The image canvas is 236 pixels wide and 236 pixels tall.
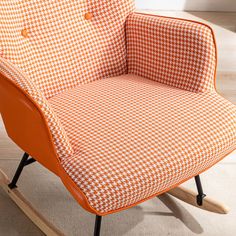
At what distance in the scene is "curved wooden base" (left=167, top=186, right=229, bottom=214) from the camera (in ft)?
4.61

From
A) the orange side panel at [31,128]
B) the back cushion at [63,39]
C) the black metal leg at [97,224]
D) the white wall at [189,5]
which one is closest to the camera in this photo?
the orange side panel at [31,128]

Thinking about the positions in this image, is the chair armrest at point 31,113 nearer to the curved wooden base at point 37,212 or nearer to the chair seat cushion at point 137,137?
the chair seat cushion at point 137,137

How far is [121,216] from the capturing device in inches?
57.3

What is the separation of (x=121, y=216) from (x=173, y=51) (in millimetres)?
542

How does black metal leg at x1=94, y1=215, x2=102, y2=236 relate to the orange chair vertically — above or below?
below

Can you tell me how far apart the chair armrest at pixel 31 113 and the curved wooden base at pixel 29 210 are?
0.27m

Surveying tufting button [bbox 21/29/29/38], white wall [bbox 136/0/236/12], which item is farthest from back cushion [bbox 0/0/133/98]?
white wall [bbox 136/0/236/12]

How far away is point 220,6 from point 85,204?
326cm

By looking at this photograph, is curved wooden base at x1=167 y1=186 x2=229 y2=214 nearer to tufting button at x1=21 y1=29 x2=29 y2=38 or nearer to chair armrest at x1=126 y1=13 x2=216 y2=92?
Answer: chair armrest at x1=126 y1=13 x2=216 y2=92

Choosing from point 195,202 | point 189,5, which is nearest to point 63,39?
point 195,202

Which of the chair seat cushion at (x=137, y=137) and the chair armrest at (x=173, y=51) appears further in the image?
the chair armrest at (x=173, y=51)

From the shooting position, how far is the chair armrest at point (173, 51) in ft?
4.27

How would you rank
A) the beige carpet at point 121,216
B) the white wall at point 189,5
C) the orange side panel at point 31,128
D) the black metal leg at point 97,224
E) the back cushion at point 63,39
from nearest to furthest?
1. the orange side panel at point 31,128
2. the black metal leg at point 97,224
3. the back cushion at point 63,39
4. the beige carpet at point 121,216
5. the white wall at point 189,5

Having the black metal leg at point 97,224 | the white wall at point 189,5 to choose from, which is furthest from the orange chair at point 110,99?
the white wall at point 189,5
